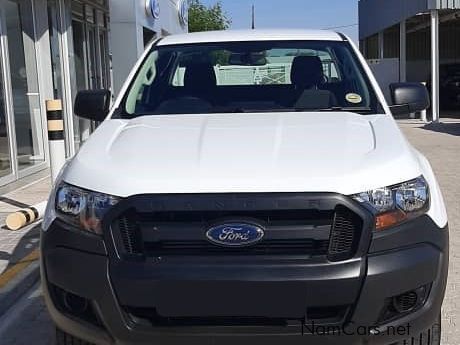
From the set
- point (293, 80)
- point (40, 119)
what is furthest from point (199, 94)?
point (40, 119)

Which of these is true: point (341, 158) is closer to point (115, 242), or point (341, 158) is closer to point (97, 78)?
point (115, 242)

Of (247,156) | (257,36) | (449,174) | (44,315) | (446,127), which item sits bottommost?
(446,127)

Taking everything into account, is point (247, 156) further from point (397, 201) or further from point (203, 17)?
point (203, 17)

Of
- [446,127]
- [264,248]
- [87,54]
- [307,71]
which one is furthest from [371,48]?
[264,248]

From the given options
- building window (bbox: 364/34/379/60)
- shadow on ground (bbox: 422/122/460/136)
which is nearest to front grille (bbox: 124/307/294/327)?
shadow on ground (bbox: 422/122/460/136)

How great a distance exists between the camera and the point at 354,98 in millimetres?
4043

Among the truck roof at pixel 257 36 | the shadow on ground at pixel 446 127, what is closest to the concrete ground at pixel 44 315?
the truck roof at pixel 257 36

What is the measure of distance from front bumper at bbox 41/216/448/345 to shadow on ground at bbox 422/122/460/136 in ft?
46.5

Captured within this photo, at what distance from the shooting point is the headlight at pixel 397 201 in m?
2.68

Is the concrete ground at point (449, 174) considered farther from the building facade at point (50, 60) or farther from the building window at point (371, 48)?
the building window at point (371, 48)

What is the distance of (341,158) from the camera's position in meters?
2.88

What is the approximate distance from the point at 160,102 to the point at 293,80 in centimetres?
88

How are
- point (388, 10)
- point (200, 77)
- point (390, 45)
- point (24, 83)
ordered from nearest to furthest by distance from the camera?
point (200, 77)
point (24, 83)
point (388, 10)
point (390, 45)

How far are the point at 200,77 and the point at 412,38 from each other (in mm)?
30520
